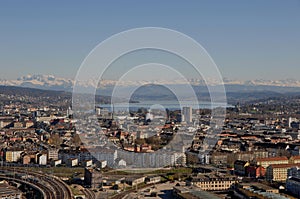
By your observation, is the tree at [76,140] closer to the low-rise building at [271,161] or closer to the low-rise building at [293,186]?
the low-rise building at [271,161]

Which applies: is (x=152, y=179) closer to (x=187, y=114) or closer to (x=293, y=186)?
(x=293, y=186)

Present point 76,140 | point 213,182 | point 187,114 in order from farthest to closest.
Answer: point 187,114, point 76,140, point 213,182

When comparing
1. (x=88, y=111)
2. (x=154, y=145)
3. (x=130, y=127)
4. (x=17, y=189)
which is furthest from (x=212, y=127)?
(x=17, y=189)

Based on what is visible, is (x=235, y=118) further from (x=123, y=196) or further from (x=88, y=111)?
(x=123, y=196)

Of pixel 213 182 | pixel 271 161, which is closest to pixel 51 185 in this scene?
pixel 213 182

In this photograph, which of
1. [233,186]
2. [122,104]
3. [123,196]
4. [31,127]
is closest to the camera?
[123,196]

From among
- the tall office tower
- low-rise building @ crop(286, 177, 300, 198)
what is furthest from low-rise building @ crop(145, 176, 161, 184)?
the tall office tower

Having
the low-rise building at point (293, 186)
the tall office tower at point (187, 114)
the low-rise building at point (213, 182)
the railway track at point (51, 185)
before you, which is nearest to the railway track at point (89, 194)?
the railway track at point (51, 185)

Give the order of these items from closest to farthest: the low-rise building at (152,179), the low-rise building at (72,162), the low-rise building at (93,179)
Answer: the low-rise building at (93,179)
the low-rise building at (152,179)
the low-rise building at (72,162)

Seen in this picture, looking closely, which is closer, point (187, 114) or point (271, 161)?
point (271, 161)
